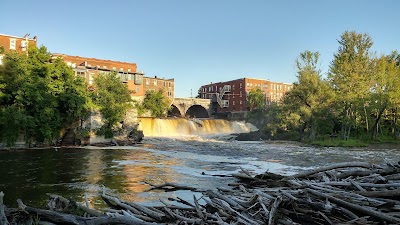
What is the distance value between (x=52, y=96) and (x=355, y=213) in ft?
119

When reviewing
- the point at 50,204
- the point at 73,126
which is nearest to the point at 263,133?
the point at 73,126

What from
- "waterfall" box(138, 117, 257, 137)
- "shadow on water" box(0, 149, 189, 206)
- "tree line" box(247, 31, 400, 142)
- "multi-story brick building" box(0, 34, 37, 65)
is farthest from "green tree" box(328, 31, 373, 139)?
"multi-story brick building" box(0, 34, 37, 65)

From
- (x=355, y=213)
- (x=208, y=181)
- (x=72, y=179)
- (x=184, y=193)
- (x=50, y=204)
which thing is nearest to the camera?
(x=355, y=213)

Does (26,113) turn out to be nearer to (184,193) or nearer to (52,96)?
(52,96)

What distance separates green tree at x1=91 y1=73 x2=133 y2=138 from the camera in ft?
131

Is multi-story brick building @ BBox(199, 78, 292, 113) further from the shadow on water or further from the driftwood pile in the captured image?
the driftwood pile

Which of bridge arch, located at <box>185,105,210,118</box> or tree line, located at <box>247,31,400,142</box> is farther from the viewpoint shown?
bridge arch, located at <box>185,105,210,118</box>

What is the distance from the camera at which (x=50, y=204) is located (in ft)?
19.1

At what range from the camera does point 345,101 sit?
38.0m

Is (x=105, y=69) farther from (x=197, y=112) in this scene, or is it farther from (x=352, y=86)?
(x=352, y=86)

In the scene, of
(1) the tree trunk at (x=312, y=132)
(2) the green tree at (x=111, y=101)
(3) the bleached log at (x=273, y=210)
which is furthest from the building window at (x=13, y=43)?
(3) the bleached log at (x=273, y=210)

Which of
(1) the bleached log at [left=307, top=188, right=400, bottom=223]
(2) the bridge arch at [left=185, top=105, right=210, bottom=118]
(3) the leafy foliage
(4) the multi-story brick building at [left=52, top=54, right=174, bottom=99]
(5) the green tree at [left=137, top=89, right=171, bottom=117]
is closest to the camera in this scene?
(1) the bleached log at [left=307, top=188, right=400, bottom=223]

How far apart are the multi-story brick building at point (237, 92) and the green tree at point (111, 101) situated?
51.2 meters

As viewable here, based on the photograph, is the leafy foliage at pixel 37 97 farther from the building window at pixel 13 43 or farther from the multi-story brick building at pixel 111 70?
the multi-story brick building at pixel 111 70
